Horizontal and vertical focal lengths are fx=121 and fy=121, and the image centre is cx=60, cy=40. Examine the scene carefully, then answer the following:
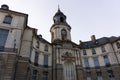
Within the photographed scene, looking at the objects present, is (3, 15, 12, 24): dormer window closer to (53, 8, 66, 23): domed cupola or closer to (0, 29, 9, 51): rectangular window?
(0, 29, 9, 51): rectangular window

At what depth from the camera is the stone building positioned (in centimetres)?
1706

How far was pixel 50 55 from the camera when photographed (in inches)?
1018

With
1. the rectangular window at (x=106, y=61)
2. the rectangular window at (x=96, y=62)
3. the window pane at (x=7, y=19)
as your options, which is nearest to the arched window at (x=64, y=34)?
the rectangular window at (x=96, y=62)

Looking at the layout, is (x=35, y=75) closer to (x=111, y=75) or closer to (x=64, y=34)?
(x=64, y=34)

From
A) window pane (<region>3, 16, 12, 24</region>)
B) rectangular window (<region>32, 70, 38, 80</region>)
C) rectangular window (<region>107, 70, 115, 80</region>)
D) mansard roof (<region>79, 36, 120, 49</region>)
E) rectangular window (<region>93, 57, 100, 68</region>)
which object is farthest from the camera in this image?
mansard roof (<region>79, 36, 120, 49</region>)

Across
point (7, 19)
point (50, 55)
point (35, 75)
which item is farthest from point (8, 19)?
point (50, 55)

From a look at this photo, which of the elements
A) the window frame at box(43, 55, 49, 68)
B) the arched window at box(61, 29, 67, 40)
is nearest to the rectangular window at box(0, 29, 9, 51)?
the window frame at box(43, 55, 49, 68)

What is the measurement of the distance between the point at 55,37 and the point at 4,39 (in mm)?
14769

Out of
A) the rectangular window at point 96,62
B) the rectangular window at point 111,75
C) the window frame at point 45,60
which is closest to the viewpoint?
the window frame at point 45,60

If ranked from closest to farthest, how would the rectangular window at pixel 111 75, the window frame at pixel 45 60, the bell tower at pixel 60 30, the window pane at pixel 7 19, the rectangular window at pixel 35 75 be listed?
the window pane at pixel 7 19 < the rectangular window at pixel 35 75 < the window frame at pixel 45 60 < the rectangular window at pixel 111 75 < the bell tower at pixel 60 30

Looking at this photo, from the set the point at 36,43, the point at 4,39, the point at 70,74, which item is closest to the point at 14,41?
the point at 4,39

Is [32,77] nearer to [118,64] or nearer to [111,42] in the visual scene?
[118,64]

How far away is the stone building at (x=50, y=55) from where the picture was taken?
56.0 ft

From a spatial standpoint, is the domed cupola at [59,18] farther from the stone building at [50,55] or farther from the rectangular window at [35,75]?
the rectangular window at [35,75]
